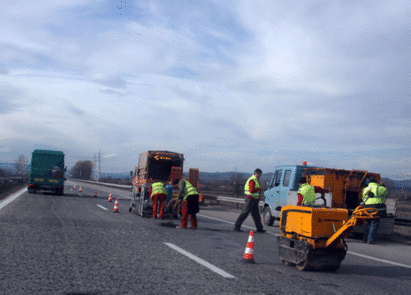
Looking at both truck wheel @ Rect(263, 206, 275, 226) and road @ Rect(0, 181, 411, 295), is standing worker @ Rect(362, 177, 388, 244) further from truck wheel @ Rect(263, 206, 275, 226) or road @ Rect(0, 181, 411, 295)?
truck wheel @ Rect(263, 206, 275, 226)

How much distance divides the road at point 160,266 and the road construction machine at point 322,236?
0.22m

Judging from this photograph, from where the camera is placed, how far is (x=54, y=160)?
26.8 m

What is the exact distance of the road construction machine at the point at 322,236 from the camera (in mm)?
6871

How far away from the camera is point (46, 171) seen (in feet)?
86.3

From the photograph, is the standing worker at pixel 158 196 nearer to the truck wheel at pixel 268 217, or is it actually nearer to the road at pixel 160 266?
the road at pixel 160 266

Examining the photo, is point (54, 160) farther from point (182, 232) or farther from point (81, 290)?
point (81, 290)

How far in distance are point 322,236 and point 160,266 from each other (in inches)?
108

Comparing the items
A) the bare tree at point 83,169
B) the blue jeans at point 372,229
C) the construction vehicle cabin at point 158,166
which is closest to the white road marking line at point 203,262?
the blue jeans at point 372,229

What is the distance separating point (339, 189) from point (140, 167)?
12.1m

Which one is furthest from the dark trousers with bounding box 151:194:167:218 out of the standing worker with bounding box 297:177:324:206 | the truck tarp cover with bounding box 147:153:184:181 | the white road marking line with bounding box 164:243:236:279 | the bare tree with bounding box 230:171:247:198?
the bare tree with bounding box 230:171:247:198

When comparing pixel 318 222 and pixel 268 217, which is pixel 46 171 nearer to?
pixel 268 217

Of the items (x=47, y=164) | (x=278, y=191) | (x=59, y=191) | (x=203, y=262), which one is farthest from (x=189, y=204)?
(x=59, y=191)

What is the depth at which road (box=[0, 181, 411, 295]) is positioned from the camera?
5305mm

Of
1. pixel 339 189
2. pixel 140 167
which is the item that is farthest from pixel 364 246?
pixel 140 167
